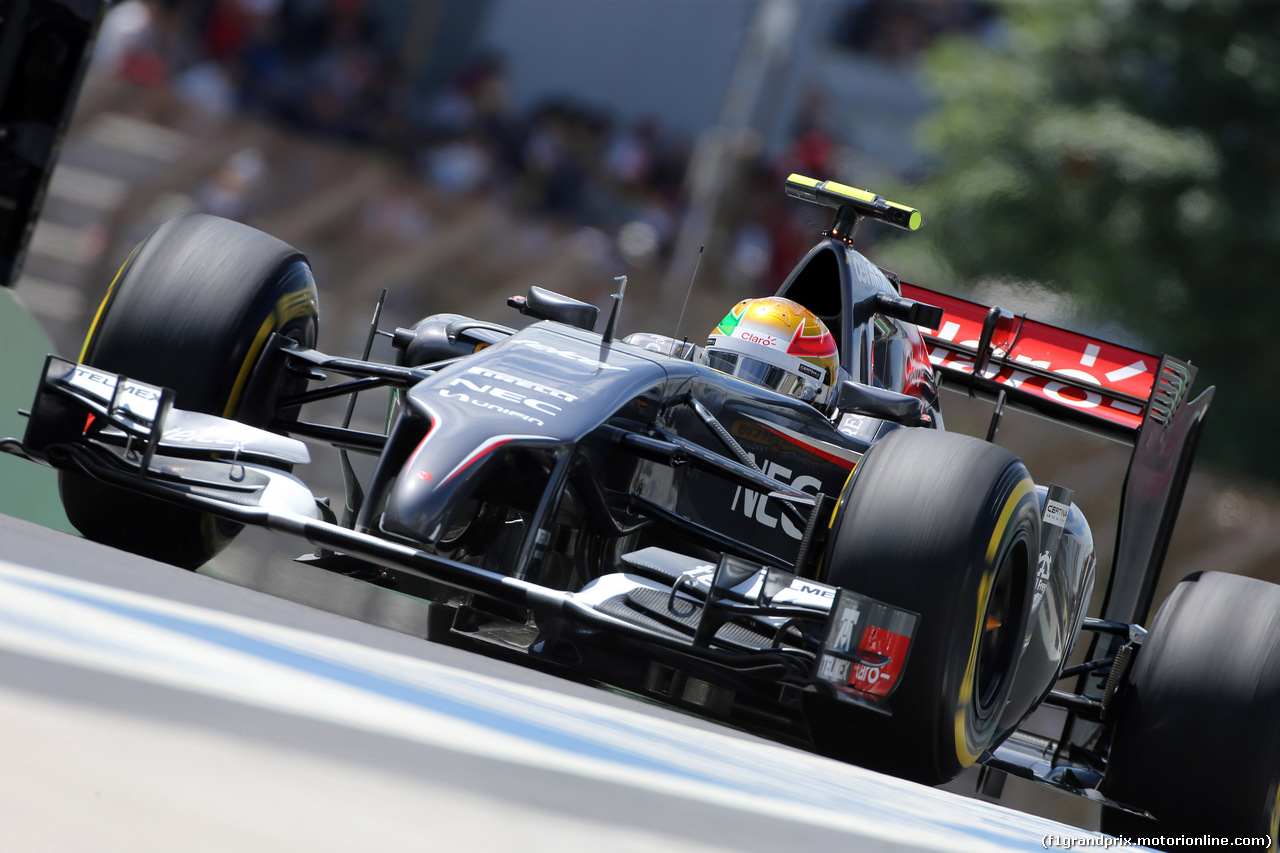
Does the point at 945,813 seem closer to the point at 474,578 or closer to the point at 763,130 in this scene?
the point at 474,578

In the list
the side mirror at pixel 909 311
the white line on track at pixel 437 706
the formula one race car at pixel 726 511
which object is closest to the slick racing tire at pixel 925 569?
the formula one race car at pixel 726 511

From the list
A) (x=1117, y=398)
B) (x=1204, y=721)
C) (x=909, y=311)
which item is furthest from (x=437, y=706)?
(x=1117, y=398)

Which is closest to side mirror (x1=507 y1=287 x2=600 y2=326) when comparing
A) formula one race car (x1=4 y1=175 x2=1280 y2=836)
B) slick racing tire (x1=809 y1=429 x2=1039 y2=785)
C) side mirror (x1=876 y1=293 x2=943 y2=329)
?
formula one race car (x1=4 y1=175 x2=1280 y2=836)

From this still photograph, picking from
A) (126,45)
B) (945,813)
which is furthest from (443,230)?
(945,813)

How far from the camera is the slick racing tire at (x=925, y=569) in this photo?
3.32 m

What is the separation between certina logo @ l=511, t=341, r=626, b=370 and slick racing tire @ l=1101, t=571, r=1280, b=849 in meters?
1.94

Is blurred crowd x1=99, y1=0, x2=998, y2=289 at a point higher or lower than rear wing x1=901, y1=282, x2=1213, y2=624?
higher

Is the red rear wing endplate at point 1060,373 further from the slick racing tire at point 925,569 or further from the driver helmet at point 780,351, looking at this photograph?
the slick racing tire at point 925,569

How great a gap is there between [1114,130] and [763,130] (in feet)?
10.7

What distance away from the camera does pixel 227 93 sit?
10820mm

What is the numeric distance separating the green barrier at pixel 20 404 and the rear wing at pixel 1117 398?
3155 millimetres

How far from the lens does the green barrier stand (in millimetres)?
4750

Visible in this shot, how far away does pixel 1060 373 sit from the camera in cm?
555

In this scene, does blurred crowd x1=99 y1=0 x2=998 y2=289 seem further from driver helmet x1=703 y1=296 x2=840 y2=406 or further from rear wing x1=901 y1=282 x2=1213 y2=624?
driver helmet x1=703 y1=296 x2=840 y2=406
